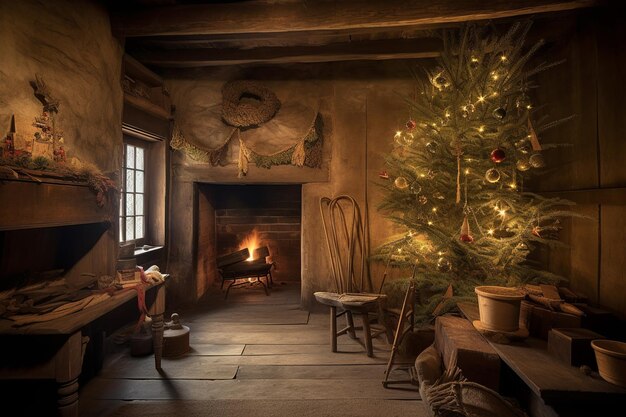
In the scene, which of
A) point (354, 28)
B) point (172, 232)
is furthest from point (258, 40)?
point (172, 232)

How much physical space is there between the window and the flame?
1898 millimetres

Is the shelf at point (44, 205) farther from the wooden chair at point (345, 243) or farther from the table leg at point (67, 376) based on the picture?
the wooden chair at point (345, 243)

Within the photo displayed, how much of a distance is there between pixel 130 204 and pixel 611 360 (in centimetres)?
472

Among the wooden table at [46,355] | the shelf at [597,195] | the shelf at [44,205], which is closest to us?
the wooden table at [46,355]

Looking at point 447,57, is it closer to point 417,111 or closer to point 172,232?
point 417,111

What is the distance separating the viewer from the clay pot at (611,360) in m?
1.63

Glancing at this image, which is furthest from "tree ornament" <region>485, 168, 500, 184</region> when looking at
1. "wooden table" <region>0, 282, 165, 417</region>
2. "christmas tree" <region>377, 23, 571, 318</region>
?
"wooden table" <region>0, 282, 165, 417</region>

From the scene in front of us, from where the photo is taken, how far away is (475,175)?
11.3 feet

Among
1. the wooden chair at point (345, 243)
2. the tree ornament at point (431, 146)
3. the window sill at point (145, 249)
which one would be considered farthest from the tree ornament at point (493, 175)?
the window sill at point (145, 249)

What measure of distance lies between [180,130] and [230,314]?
263cm

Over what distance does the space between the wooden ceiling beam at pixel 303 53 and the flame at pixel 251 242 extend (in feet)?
9.71

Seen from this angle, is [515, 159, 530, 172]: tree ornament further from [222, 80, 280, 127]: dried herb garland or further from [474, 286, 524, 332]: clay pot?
[222, 80, 280, 127]: dried herb garland

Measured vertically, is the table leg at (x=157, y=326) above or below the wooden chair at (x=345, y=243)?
below

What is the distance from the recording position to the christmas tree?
3.23 m
